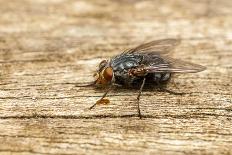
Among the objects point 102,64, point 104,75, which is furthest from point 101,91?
point 102,64

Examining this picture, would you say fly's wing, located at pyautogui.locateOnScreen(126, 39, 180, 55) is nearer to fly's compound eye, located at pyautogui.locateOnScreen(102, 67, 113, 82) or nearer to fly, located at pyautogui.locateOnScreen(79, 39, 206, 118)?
fly, located at pyautogui.locateOnScreen(79, 39, 206, 118)

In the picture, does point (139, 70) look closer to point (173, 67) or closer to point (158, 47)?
point (173, 67)

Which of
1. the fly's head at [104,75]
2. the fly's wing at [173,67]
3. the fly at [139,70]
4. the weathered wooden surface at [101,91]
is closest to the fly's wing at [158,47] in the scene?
the weathered wooden surface at [101,91]

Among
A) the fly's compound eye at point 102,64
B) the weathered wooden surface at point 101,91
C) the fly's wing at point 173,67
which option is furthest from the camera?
the fly's compound eye at point 102,64

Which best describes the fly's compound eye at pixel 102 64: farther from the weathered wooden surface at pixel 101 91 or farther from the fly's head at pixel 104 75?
the weathered wooden surface at pixel 101 91

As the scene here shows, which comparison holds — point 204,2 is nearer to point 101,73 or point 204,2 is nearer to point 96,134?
point 101,73

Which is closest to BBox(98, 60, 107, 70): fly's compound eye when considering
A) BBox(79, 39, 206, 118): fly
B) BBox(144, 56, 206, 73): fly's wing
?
BBox(79, 39, 206, 118): fly
